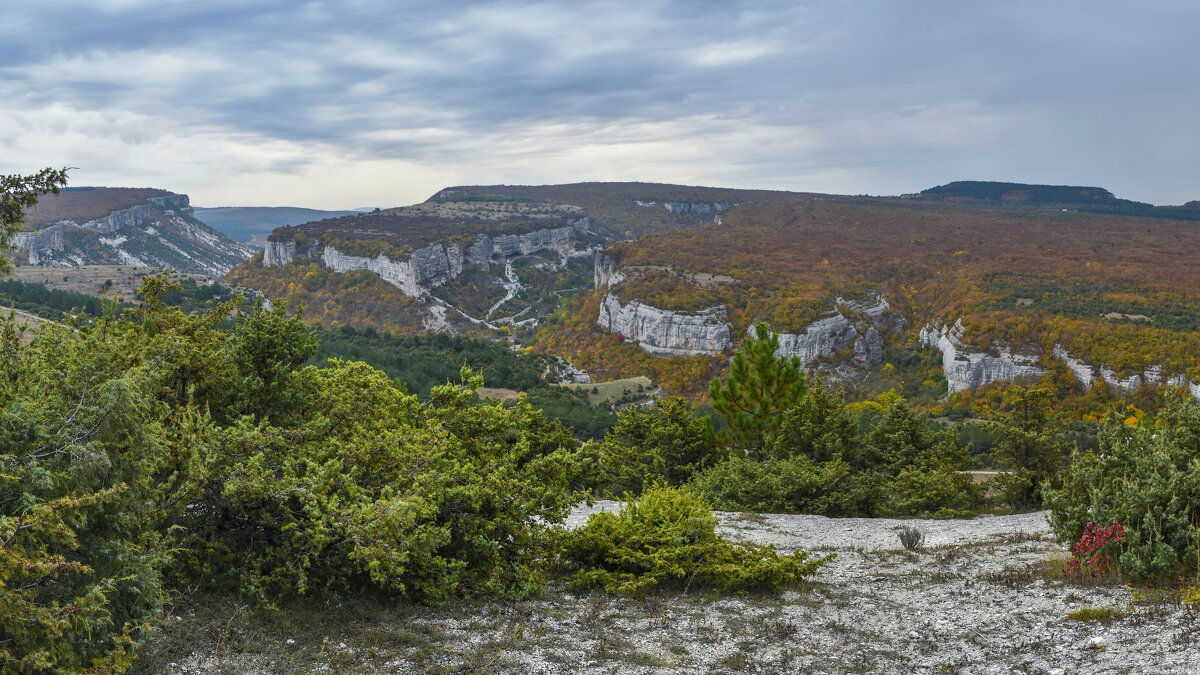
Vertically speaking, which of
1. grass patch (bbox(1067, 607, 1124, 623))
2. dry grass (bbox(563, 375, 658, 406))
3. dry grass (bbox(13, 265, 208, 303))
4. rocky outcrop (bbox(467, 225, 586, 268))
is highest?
rocky outcrop (bbox(467, 225, 586, 268))

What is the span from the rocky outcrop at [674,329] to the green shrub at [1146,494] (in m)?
77.8

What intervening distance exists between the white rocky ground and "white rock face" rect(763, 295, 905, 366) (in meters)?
71.8

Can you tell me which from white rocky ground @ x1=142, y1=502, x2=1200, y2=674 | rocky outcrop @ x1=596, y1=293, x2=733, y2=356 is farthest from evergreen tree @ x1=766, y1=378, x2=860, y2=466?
rocky outcrop @ x1=596, y1=293, x2=733, y2=356

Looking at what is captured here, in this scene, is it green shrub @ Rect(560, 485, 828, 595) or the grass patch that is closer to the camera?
the grass patch

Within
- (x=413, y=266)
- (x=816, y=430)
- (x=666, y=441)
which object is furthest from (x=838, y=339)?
(x=413, y=266)

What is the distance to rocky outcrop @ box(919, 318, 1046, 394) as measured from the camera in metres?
66.9

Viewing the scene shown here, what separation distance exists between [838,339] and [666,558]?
79.0 m

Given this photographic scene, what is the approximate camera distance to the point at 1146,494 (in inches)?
396

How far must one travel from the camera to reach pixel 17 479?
20.2 feet

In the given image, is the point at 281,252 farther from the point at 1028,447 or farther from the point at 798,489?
the point at 1028,447

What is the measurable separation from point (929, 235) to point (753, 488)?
126 m

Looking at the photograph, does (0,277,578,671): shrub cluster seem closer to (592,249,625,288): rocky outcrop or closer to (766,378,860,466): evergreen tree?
(766,378,860,466): evergreen tree

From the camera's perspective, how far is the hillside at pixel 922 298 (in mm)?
66688

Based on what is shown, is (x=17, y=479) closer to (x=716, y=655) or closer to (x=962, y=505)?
(x=716, y=655)
